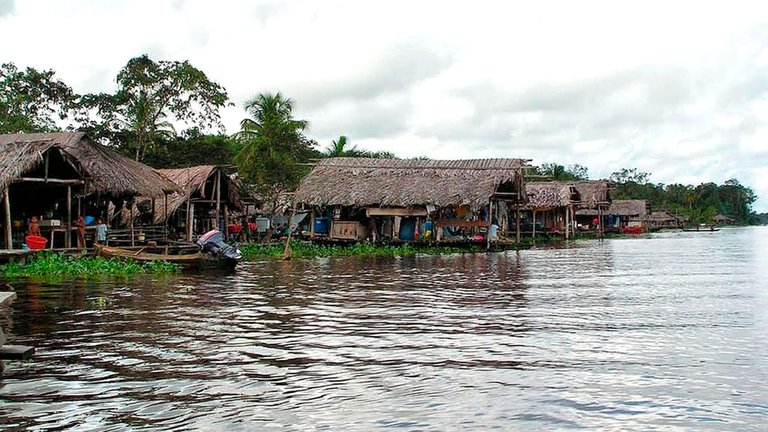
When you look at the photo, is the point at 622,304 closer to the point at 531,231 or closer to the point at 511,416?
the point at 511,416

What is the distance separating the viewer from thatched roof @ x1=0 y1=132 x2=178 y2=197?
22031 millimetres

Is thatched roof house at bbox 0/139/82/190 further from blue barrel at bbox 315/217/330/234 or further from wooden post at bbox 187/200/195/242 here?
blue barrel at bbox 315/217/330/234

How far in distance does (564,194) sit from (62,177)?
113ft

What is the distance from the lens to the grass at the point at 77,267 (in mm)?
17953

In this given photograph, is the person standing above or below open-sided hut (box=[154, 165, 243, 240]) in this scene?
below

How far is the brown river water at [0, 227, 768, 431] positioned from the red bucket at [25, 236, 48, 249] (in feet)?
14.6

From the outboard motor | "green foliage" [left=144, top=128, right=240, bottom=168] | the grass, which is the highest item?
"green foliage" [left=144, top=128, right=240, bottom=168]

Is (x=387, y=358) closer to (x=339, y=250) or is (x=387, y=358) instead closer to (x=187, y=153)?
(x=339, y=250)

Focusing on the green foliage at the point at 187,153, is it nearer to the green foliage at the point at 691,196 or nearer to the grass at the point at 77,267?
the grass at the point at 77,267

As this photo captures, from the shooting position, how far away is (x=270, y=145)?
1344 inches

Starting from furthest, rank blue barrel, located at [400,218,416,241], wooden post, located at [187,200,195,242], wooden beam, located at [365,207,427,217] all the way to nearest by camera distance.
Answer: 1. blue barrel, located at [400,218,416,241]
2. wooden beam, located at [365,207,427,217]
3. wooden post, located at [187,200,195,242]

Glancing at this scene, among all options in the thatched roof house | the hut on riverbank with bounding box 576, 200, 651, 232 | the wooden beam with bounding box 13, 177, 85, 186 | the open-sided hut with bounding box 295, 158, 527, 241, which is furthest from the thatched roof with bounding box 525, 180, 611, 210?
the thatched roof house

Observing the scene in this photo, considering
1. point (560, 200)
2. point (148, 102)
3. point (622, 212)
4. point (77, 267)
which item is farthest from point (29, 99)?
point (622, 212)

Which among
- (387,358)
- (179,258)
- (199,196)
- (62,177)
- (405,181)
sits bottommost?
(387,358)
